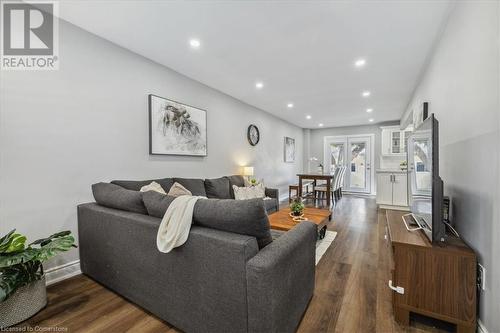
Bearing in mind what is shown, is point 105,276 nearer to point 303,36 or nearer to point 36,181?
point 36,181

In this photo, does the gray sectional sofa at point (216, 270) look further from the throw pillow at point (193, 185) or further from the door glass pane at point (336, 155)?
the door glass pane at point (336, 155)

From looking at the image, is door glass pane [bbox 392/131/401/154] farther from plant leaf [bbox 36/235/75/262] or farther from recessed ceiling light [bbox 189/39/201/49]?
plant leaf [bbox 36/235/75/262]

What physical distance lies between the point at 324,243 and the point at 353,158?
565cm

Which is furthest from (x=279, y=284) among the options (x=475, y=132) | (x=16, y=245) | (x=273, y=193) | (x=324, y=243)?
(x=273, y=193)

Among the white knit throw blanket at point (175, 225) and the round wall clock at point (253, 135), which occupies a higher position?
the round wall clock at point (253, 135)

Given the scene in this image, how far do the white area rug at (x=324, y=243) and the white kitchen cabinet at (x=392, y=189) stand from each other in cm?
252

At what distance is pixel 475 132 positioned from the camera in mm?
1488

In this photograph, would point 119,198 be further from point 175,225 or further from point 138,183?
point 175,225

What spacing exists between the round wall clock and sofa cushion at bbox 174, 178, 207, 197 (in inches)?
81.2

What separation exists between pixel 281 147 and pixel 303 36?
4591 millimetres

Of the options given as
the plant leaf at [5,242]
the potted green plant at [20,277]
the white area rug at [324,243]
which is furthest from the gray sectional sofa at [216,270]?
the white area rug at [324,243]

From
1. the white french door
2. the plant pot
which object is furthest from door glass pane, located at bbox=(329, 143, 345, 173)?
the plant pot

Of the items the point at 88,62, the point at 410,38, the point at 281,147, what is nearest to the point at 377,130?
the point at 281,147

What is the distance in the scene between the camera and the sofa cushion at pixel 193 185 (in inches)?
125
